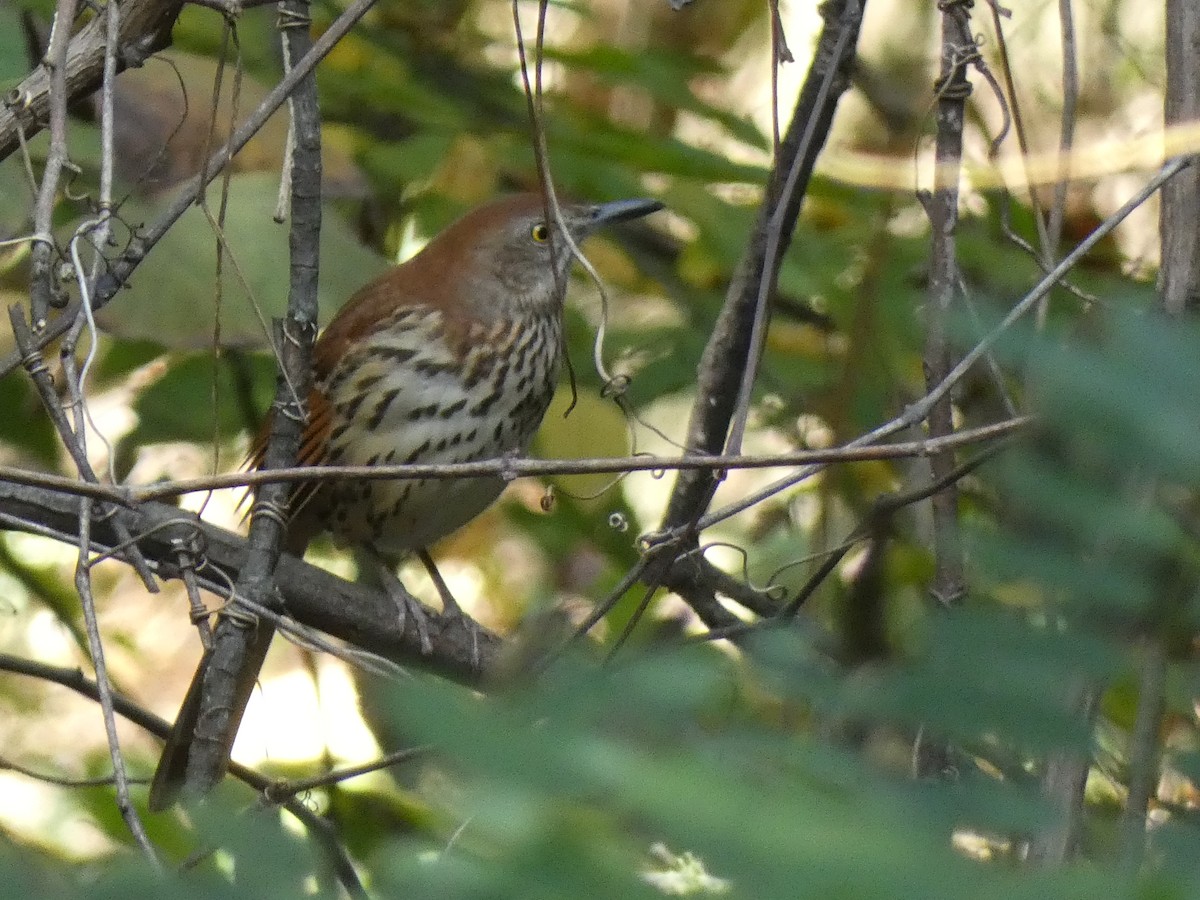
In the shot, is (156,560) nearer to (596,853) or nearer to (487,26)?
(596,853)

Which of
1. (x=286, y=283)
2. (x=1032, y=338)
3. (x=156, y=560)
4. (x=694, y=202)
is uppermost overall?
(x=694, y=202)

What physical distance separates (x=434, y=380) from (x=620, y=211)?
62 cm

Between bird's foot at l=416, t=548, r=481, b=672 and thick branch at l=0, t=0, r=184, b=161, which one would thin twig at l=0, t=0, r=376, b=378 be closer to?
thick branch at l=0, t=0, r=184, b=161

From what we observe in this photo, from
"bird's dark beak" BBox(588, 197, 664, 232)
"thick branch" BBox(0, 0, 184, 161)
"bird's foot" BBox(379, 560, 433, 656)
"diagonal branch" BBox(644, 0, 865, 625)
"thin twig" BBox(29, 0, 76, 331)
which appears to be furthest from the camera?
"bird's dark beak" BBox(588, 197, 664, 232)

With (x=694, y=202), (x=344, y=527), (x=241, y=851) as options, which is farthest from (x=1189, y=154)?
(x=344, y=527)

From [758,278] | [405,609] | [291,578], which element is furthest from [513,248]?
[291,578]

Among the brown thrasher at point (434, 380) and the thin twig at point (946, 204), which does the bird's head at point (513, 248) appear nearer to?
the brown thrasher at point (434, 380)

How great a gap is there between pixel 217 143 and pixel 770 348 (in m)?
1.45

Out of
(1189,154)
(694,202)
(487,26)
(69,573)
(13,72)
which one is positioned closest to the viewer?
(1189,154)

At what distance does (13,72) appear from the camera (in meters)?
2.56

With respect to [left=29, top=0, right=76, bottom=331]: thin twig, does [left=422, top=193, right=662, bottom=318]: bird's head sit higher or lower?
higher

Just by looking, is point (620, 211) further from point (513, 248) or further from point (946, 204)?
point (946, 204)

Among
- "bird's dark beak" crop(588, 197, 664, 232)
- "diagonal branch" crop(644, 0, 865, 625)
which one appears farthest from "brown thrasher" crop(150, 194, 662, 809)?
"diagonal branch" crop(644, 0, 865, 625)

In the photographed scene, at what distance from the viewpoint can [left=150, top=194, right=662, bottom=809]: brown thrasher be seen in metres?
3.54
